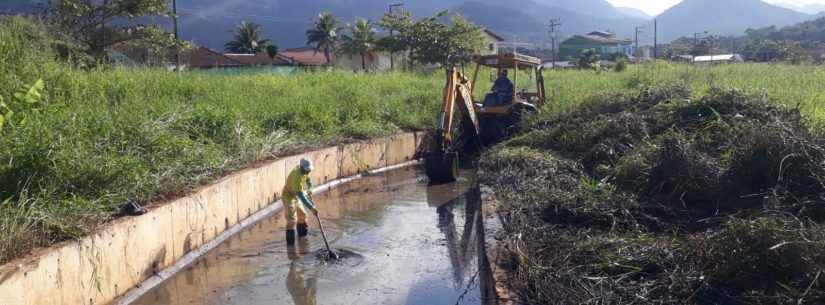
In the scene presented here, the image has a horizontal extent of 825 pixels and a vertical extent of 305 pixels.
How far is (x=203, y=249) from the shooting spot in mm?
9602

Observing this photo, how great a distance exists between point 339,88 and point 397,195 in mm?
7290

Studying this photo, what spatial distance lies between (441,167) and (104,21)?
51.7ft

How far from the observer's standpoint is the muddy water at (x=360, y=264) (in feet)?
26.0

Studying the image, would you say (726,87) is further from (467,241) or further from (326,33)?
(326,33)

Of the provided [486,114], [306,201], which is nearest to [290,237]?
[306,201]

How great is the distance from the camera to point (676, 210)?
25.5 ft

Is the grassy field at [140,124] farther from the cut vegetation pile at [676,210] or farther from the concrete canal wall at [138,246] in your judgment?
the cut vegetation pile at [676,210]

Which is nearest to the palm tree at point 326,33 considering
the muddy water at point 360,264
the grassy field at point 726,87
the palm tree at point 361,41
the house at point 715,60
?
the palm tree at point 361,41

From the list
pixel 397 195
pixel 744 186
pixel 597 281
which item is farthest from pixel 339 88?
pixel 597 281

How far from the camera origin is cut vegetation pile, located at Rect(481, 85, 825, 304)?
17.4ft

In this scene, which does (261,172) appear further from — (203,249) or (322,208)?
(203,249)

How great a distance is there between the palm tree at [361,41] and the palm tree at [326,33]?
11.0m

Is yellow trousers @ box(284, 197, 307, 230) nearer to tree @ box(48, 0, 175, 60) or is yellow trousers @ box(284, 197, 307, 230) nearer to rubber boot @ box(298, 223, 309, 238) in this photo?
rubber boot @ box(298, 223, 309, 238)

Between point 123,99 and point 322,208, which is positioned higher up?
point 123,99
